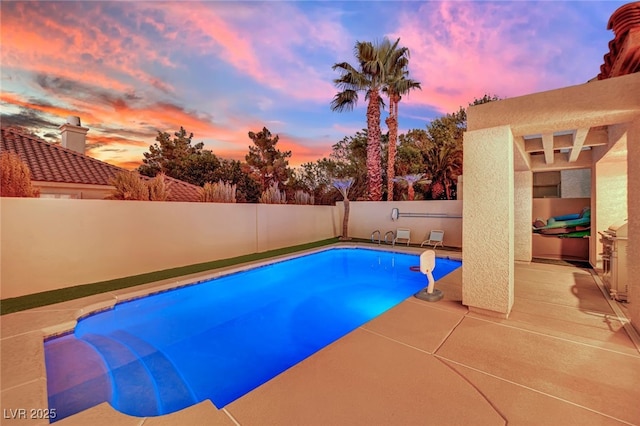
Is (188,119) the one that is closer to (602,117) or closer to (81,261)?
(81,261)

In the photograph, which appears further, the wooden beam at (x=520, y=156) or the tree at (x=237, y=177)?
the tree at (x=237, y=177)

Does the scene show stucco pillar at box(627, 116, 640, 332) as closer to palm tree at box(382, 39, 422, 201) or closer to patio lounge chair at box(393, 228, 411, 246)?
patio lounge chair at box(393, 228, 411, 246)

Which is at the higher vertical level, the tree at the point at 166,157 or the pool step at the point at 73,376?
the tree at the point at 166,157

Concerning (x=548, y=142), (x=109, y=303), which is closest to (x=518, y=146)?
(x=548, y=142)

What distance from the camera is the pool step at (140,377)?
2582 millimetres

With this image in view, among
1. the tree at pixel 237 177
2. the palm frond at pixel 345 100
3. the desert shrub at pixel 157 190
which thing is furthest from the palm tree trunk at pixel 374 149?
the desert shrub at pixel 157 190

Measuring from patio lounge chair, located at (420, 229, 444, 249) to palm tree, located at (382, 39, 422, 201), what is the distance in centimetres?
425

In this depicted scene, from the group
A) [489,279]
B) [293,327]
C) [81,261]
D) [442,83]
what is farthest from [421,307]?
[442,83]

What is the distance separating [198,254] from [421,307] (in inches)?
252

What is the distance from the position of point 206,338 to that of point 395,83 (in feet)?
44.9

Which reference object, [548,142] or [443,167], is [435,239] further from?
[443,167]

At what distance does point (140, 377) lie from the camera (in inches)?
120

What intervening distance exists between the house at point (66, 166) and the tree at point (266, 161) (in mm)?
9631

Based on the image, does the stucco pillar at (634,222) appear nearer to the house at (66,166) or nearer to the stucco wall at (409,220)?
the stucco wall at (409,220)
